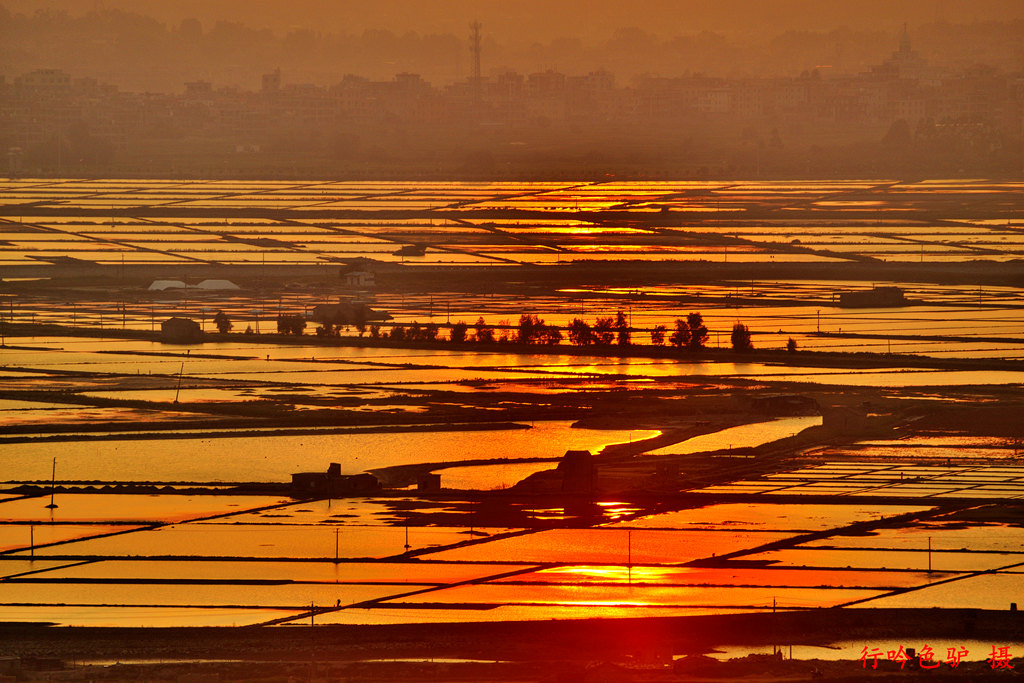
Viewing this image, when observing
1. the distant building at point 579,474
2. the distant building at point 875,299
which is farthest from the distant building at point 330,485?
the distant building at point 875,299

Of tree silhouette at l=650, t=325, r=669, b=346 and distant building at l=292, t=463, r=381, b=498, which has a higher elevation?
tree silhouette at l=650, t=325, r=669, b=346

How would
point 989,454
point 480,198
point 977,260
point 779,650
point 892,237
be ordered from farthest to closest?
point 480,198, point 892,237, point 977,260, point 989,454, point 779,650

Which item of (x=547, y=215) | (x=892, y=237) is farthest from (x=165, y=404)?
(x=547, y=215)

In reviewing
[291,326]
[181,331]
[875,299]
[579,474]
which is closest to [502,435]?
[579,474]

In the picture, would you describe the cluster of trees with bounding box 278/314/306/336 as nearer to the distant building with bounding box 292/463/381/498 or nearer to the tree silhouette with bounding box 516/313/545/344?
the tree silhouette with bounding box 516/313/545/344

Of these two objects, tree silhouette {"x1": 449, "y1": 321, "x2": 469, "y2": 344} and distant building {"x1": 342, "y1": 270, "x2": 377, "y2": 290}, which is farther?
distant building {"x1": 342, "y1": 270, "x2": 377, "y2": 290}

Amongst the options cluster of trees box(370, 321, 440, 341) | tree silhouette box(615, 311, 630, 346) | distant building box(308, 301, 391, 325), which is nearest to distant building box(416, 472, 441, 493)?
tree silhouette box(615, 311, 630, 346)

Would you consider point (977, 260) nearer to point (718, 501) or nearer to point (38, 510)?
point (718, 501)
